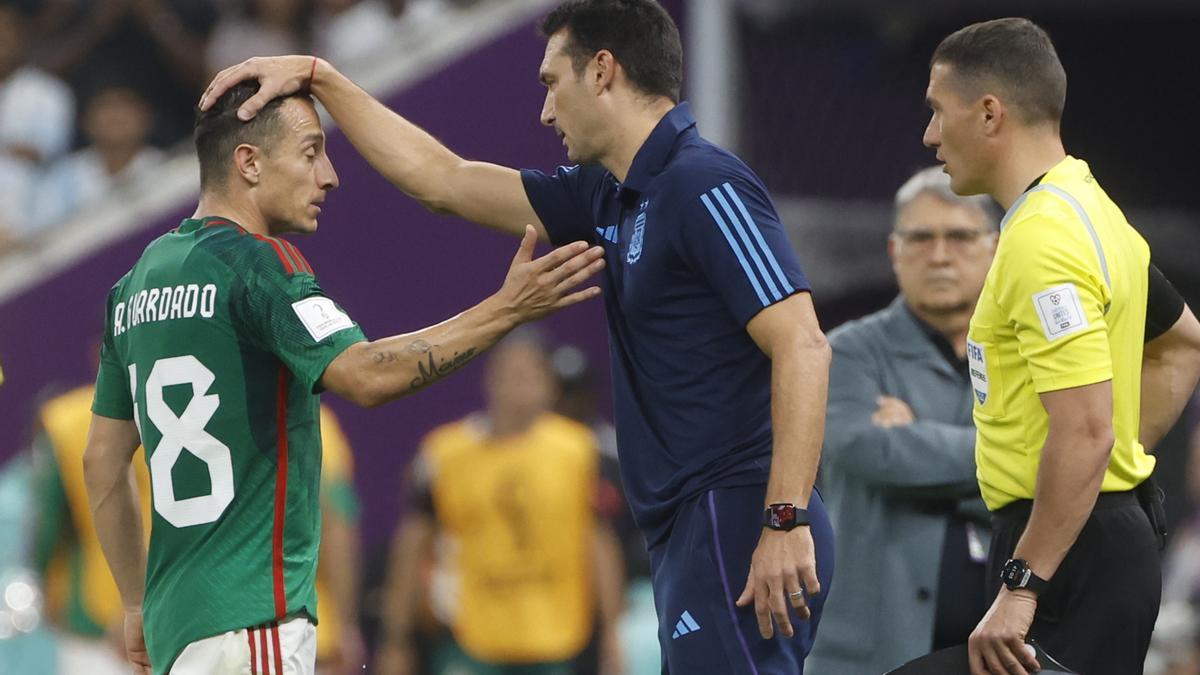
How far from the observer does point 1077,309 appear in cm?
398

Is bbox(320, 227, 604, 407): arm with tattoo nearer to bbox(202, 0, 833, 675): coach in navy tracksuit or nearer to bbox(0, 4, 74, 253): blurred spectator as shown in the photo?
bbox(202, 0, 833, 675): coach in navy tracksuit

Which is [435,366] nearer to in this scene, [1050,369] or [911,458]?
[1050,369]

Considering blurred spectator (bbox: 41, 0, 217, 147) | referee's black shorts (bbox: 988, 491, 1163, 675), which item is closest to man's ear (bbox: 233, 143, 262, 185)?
referee's black shorts (bbox: 988, 491, 1163, 675)

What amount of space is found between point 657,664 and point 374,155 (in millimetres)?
4361

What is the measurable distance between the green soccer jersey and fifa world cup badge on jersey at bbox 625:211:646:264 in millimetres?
682

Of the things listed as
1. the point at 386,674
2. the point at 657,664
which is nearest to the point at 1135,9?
the point at 657,664

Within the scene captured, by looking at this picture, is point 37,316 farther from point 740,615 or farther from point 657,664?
point 740,615

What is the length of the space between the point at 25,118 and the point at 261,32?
4.88 feet

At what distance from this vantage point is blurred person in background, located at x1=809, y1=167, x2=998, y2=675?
5.31 metres

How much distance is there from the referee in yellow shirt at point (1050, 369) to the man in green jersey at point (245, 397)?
94cm

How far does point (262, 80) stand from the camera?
448 cm

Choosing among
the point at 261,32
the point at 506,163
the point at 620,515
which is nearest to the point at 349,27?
the point at 261,32

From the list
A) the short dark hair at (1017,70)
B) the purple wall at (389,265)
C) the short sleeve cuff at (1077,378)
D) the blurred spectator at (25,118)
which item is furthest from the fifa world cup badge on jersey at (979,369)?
the blurred spectator at (25,118)

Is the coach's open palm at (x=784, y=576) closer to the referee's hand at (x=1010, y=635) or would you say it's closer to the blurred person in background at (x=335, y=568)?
the referee's hand at (x=1010, y=635)
